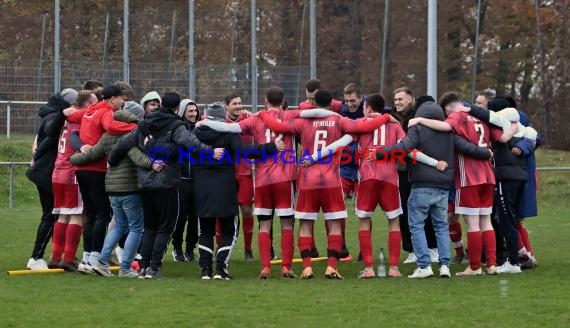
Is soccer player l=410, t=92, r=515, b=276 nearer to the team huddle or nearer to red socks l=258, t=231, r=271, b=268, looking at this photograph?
the team huddle

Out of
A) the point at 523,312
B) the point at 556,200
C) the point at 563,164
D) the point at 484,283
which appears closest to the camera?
the point at 523,312

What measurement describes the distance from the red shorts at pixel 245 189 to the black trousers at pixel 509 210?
9.87ft

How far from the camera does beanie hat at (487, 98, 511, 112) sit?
1270 cm

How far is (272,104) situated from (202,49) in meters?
17.7

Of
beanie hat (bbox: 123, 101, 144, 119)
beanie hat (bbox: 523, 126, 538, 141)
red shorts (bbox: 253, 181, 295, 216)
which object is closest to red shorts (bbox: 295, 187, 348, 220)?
red shorts (bbox: 253, 181, 295, 216)

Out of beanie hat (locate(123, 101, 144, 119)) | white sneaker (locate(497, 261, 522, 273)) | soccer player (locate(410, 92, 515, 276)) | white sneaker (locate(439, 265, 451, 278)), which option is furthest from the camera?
beanie hat (locate(123, 101, 144, 119))

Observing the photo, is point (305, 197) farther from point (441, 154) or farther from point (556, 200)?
point (556, 200)

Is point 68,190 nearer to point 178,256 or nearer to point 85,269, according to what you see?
point 85,269

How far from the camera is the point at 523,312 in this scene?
30.7ft

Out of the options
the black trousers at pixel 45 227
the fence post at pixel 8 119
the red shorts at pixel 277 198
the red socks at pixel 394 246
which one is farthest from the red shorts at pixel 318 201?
the fence post at pixel 8 119

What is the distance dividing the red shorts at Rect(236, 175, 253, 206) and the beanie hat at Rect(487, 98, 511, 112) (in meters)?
3.00

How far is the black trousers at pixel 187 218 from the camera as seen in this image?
13.4 m

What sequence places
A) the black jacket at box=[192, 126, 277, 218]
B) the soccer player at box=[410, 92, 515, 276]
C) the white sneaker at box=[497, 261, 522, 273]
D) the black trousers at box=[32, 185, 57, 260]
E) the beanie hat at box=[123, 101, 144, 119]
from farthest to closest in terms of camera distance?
the black trousers at box=[32, 185, 57, 260] < the beanie hat at box=[123, 101, 144, 119] < the white sneaker at box=[497, 261, 522, 273] < the soccer player at box=[410, 92, 515, 276] < the black jacket at box=[192, 126, 277, 218]

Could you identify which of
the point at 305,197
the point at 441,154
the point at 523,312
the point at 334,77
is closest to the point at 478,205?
the point at 441,154
